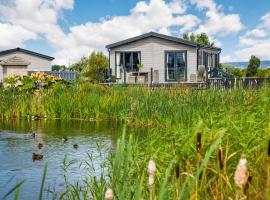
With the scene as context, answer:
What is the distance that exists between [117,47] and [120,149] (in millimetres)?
33224

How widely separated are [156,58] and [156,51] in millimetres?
513

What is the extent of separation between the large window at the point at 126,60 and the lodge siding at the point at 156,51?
0.32 meters

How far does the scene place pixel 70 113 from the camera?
1834cm

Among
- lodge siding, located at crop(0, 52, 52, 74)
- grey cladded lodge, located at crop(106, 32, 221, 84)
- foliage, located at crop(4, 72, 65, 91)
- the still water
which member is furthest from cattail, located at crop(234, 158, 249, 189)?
lodge siding, located at crop(0, 52, 52, 74)

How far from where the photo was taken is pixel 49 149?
10.9m

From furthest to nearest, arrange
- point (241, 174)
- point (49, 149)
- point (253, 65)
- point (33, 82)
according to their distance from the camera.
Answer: point (253, 65) < point (33, 82) < point (49, 149) < point (241, 174)

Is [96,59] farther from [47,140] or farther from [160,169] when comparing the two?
[160,169]

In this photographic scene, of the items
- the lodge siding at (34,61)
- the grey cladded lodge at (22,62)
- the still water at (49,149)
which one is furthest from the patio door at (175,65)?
the still water at (49,149)

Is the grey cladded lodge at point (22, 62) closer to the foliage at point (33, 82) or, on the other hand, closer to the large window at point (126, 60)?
the large window at point (126, 60)

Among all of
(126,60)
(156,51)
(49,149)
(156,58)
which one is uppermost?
(156,51)

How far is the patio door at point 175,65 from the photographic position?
115 ft

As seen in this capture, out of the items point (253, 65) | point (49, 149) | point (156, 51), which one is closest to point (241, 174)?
point (49, 149)

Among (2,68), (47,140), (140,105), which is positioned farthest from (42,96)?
(2,68)

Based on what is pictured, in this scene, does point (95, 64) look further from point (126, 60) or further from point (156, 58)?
point (156, 58)
